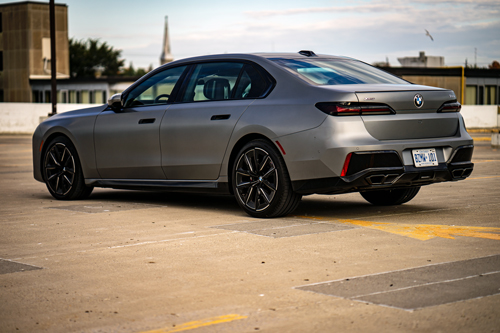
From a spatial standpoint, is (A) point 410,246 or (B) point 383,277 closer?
(B) point 383,277

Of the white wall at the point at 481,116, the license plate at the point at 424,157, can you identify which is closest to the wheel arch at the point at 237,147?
the license plate at the point at 424,157

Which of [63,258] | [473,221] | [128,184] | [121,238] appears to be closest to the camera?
[63,258]

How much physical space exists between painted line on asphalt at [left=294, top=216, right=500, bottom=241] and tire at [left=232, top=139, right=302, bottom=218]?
0.72 metres

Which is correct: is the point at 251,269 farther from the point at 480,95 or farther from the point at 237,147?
the point at 480,95

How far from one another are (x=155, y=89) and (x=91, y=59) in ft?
294

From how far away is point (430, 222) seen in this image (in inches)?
279

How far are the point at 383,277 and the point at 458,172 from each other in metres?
2.95

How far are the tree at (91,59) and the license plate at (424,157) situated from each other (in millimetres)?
89951

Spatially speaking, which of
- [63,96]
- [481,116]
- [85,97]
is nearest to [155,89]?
[481,116]

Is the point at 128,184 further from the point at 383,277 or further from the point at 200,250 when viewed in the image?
the point at 383,277

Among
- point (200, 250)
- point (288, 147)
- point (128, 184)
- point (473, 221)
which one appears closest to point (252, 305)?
point (200, 250)

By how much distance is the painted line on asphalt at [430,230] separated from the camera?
6.29 metres

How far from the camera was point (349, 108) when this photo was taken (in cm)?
682

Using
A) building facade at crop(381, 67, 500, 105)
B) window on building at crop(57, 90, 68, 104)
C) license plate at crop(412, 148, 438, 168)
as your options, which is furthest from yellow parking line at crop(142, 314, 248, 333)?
window on building at crop(57, 90, 68, 104)
